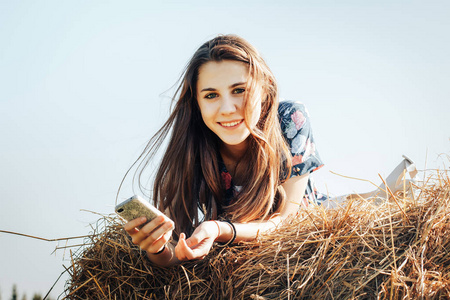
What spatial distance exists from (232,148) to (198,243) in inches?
39.0

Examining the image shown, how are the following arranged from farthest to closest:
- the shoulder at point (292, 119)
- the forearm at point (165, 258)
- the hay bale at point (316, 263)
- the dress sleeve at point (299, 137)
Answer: the shoulder at point (292, 119), the dress sleeve at point (299, 137), the forearm at point (165, 258), the hay bale at point (316, 263)

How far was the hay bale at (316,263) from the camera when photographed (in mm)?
1709

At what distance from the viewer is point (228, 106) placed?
7.83ft

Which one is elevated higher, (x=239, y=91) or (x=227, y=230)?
(x=239, y=91)

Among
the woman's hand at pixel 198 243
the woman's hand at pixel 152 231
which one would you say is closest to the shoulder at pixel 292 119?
the woman's hand at pixel 198 243

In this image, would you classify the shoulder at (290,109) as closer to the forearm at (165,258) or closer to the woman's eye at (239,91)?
the woman's eye at (239,91)

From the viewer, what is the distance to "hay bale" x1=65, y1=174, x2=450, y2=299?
1.71 meters

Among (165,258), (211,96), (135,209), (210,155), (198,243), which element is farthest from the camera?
(210,155)

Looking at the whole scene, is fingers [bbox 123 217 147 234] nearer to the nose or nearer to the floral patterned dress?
the nose

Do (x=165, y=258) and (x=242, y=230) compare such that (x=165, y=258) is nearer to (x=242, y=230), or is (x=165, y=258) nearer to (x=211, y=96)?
(x=242, y=230)

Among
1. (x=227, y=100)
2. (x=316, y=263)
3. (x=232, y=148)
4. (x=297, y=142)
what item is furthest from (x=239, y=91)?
(x=316, y=263)

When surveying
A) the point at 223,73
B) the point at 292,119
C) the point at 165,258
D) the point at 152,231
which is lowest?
the point at 165,258

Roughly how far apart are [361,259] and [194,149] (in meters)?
1.26

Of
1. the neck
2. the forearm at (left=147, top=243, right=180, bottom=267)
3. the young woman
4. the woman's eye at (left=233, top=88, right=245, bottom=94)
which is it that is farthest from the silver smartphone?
the neck
